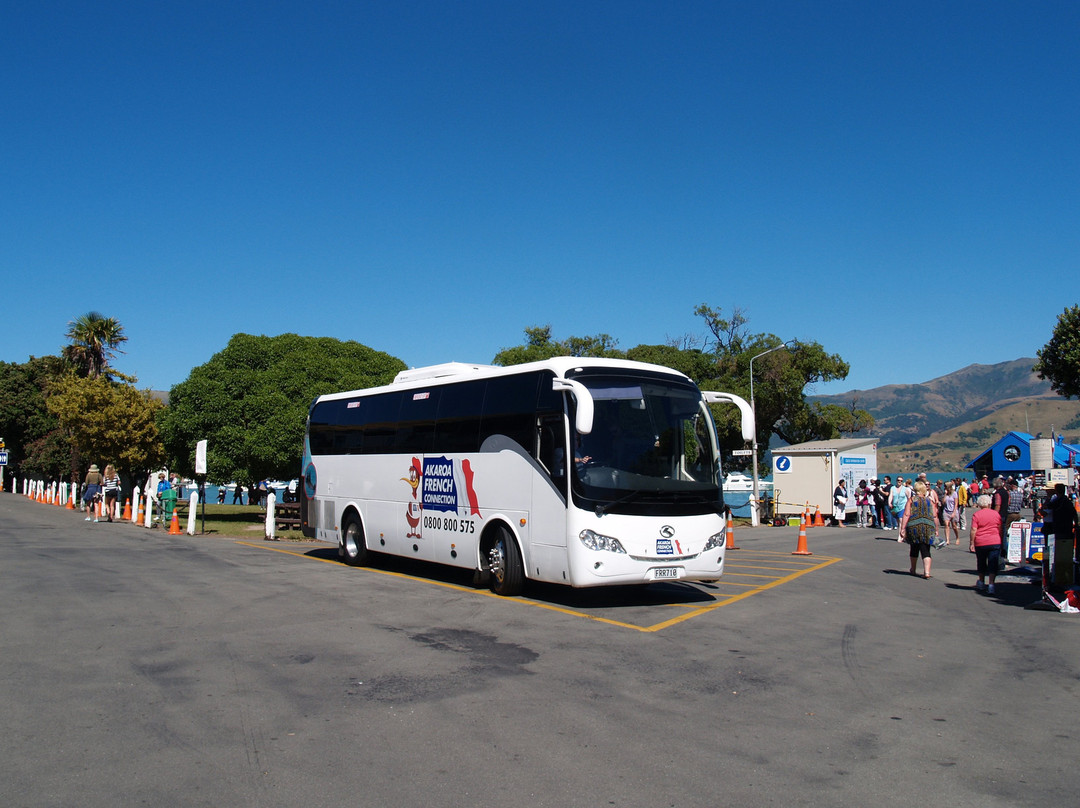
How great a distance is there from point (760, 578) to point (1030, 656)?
630 centimetres

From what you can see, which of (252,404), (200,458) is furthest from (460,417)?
(252,404)

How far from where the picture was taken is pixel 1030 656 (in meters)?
8.84

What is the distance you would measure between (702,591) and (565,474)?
370cm

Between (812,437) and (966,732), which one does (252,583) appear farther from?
(812,437)

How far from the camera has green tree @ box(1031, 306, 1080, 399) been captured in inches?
1521

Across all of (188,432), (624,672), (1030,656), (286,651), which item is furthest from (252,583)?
(188,432)

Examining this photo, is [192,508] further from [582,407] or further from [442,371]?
[582,407]

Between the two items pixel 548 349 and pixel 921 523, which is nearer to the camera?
pixel 921 523

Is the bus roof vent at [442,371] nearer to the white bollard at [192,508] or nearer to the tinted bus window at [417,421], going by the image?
the tinted bus window at [417,421]

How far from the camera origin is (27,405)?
66438 millimetres

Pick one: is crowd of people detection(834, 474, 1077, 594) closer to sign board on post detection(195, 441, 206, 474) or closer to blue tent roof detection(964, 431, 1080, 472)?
sign board on post detection(195, 441, 206, 474)

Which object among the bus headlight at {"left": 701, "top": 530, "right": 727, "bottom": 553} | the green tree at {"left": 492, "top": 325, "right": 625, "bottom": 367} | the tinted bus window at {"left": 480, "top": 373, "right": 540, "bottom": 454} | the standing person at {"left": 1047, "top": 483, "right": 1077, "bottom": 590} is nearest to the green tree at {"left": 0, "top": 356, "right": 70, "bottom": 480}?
the green tree at {"left": 492, "top": 325, "right": 625, "bottom": 367}

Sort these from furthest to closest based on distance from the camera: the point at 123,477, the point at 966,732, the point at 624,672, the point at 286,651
Result: the point at 123,477
the point at 286,651
the point at 624,672
the point at 966,732

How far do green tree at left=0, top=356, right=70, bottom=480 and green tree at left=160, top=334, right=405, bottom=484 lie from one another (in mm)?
37807
